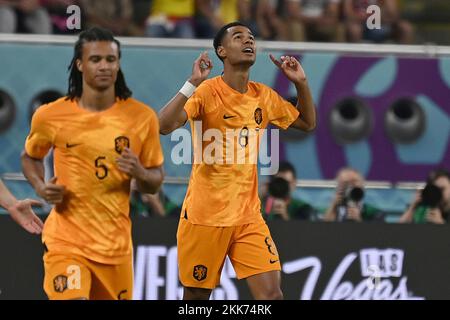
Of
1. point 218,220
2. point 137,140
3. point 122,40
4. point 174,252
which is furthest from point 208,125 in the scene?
point 122,40

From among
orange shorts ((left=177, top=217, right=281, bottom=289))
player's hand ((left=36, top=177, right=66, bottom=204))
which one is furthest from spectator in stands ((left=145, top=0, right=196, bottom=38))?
player's hand ((left=36, top=177, right=66, bottom=204))

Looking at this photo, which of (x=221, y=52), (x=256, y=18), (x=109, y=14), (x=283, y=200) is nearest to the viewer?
(x=221, y=52)

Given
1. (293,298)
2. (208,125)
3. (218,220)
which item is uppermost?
(208,125)

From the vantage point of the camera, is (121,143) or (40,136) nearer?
(121,143)

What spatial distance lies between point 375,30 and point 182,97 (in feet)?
19.3

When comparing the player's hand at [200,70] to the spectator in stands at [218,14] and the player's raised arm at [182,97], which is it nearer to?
the player's raised arm at [182,97]

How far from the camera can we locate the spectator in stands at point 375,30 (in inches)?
623

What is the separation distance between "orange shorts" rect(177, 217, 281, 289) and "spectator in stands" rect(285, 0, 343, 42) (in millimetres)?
5411

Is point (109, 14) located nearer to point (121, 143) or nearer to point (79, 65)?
point (79, 65)

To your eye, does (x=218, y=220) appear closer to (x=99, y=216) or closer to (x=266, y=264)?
(x=266, y=264)

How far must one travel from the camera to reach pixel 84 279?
926 centimetres

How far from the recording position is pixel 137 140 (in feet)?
30.7

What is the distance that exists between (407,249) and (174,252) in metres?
2.07

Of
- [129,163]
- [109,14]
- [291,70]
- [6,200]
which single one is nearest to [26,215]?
[6,200]
